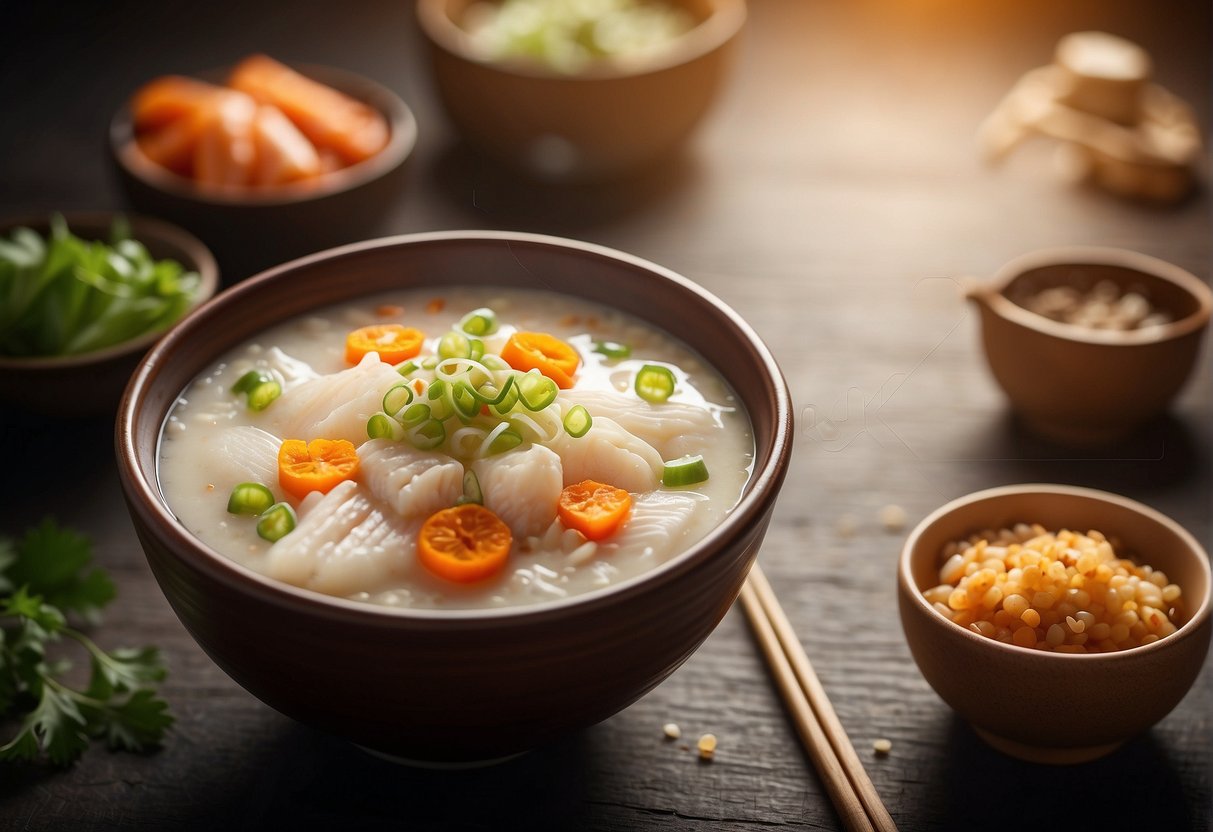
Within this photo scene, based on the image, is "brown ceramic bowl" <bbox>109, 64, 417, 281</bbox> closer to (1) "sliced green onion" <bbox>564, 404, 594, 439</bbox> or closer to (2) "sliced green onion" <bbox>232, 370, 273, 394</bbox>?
(2) "sliced green onion" <bbox>232, 370, 273, 394</bbox>

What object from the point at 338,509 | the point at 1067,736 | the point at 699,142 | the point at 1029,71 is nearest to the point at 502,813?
the point at 338,509

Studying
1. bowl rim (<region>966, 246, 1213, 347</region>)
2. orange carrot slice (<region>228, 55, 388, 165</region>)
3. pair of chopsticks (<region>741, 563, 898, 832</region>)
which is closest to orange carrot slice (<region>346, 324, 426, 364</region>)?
pair of chopsticks (<region>741, 563, 898, 832</region>)

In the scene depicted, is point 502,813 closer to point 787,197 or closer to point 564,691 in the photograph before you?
point 564,691

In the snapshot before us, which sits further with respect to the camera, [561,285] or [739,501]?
[561,285]

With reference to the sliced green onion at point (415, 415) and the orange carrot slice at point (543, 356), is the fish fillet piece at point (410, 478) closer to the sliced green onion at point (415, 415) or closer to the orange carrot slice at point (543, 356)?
the sliced green onion at point (415, 415)

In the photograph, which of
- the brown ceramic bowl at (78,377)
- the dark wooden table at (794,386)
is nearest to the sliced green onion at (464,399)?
the dark wooden table at (794,386)

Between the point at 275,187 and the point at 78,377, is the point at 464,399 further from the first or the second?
the point at 275,187

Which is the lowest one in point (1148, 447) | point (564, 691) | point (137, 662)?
point (137, 662)
